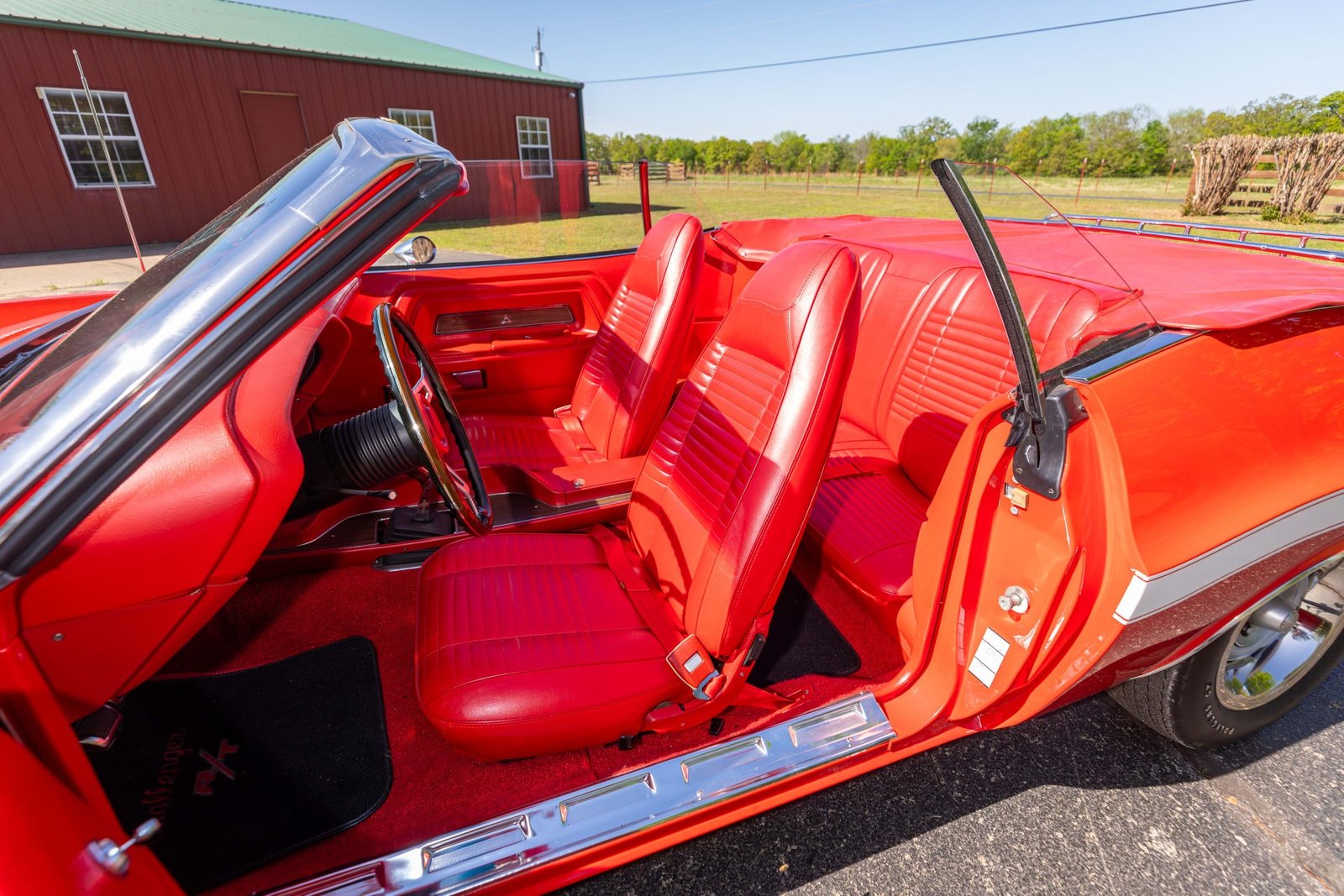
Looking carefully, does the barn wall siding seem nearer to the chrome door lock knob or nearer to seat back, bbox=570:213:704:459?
seat back, bbox=570:213:704:459

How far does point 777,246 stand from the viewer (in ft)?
10.9

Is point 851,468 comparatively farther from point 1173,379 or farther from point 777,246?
point 777,246

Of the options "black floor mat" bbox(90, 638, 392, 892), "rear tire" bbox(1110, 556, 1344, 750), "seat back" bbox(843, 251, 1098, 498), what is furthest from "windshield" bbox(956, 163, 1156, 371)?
"black floor mat" bbox(90, 638, 392, 892)

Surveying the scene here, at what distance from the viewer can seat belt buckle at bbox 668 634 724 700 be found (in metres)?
1.34

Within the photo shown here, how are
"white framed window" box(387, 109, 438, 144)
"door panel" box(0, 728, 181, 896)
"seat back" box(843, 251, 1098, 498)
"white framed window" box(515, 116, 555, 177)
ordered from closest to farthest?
"door panel" box(0, 728, 181, 896)
"seat back" box(843, 251, 1098, 498)
"white framed window" box(387, 109, 438, 144)
"white framed window" box(515, 116, 555, 177)

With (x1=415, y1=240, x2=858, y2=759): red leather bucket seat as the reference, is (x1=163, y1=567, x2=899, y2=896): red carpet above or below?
below

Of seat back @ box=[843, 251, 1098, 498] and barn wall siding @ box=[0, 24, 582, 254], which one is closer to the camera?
seat back @ box=[843, 251, 1098, 498]

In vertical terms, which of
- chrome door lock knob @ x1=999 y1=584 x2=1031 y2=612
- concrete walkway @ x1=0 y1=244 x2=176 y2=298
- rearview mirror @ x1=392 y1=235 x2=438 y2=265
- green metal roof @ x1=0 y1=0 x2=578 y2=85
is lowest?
concrete walkway @ x1=0 y1=244 x2=176 y2=298

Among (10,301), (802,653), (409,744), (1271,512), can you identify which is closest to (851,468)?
(802,653)

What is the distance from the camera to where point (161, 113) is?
9742 millimetres

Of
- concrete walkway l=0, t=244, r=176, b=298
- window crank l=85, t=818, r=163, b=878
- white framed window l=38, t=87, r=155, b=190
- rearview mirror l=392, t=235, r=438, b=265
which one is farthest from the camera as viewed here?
white framed window l=38, t=87, r=155, b=190

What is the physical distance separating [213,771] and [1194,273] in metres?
2.62

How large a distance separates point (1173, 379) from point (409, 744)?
1854mm

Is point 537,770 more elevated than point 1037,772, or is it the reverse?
point 537,770
